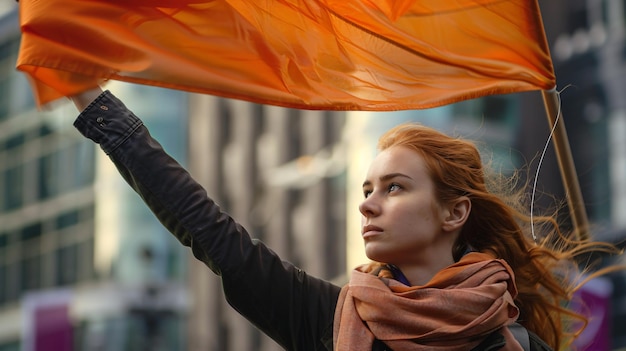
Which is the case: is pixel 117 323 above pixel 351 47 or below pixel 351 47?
below

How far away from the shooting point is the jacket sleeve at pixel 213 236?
10.9ft

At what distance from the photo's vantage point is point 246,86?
3.77 meters

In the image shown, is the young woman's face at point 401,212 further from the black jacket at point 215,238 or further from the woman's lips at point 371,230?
the black jacket at point 215,238

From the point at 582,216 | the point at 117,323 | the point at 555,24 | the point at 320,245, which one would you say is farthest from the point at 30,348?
the point at 582,216

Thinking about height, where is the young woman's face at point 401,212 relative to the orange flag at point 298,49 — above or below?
below

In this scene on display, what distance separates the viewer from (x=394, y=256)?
353cm

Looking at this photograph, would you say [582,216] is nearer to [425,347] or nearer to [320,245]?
[425,347]

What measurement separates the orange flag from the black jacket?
0.56ft

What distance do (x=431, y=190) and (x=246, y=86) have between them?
626mm

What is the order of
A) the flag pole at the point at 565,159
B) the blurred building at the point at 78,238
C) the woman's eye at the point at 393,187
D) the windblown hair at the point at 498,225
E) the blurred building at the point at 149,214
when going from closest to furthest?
the woman's eye at the point at 393,187, the windblown hair at the point at 498,225, the flag pole at the point at 565,159, the blurred building at the point at 149,214, the blurred building at the point at 78,238

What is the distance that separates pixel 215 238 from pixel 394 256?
51 centimetres

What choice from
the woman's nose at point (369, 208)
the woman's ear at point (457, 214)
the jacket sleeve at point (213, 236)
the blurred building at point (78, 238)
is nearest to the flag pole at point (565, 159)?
the woman's ear at point (457, 214)

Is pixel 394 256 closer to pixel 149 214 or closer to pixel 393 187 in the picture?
pixel 393 187

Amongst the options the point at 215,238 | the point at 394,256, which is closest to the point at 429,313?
the point at 394,256
